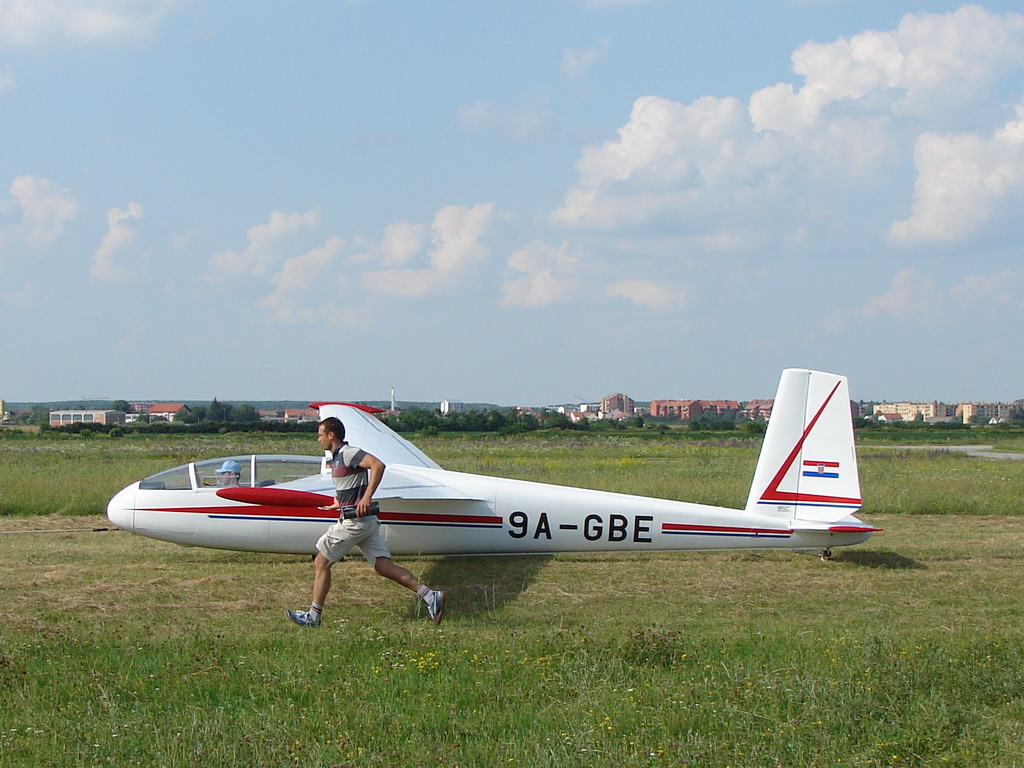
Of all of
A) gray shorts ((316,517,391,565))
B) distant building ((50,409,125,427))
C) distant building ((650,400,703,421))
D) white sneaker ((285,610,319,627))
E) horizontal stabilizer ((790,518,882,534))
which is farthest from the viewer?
distant building ((650,400,703,421))

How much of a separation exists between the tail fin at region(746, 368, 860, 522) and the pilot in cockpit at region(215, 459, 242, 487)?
5.88 m

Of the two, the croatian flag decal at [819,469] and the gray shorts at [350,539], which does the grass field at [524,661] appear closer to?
the gray shorts at [350,539]

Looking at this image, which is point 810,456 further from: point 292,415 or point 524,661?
point 292,415

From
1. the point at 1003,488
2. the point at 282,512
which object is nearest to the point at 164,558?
the point at 282,512

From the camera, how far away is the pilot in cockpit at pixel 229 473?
406 inches

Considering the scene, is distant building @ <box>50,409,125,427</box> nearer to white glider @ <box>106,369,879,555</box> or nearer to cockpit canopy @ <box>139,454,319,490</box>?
cockpit canopy @ <box>139,454,319,490</box>

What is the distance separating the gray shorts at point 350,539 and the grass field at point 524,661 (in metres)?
0.60

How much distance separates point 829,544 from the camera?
1021 cm

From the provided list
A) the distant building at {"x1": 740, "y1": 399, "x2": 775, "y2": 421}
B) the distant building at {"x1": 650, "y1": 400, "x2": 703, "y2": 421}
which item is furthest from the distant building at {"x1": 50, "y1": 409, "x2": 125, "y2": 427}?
the distant building at {"x1": 650, "y1": 400, "x2": 703, "y2": 421}

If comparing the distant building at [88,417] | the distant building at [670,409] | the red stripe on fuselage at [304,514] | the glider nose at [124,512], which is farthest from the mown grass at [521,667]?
the distant building at [670,409]

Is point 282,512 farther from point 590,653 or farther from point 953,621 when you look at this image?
point 953,621

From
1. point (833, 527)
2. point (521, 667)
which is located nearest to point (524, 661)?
point (521, 667)

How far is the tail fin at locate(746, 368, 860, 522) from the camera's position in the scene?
10.2 meters

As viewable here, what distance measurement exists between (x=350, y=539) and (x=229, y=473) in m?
3.19
